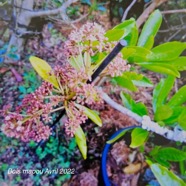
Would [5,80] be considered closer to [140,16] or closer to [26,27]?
[26,27]

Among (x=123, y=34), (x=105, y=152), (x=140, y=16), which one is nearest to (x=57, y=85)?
(x=123, y=34)

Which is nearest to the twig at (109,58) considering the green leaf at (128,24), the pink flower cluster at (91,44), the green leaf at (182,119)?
the pink flower cluster at (91,44)

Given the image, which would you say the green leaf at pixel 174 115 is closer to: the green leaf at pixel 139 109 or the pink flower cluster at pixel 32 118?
the green leaf at pixel 139 109

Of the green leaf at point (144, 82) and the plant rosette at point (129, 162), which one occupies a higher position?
the green leaf at point (144, 82)

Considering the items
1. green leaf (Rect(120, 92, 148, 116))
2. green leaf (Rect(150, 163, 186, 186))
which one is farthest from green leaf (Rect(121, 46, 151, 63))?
green leaf (Rect(150, 163, 186, 186))

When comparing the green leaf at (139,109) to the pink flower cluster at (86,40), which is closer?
the pink flower cluster at (86,40)

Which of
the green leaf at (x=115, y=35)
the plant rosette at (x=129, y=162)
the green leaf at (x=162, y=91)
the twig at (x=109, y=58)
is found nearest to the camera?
the twig at (x=109, y=58)

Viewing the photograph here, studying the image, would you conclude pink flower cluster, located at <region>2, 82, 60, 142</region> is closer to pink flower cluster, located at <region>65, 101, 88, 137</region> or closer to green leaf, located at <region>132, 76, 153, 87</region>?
pink flower cluster, located at <region>65, 101, 88, 137</region>
